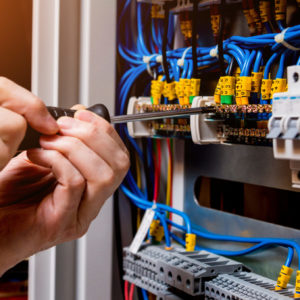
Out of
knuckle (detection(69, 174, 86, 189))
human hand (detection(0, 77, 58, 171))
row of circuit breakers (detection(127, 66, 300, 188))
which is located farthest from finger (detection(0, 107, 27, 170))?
row of circuit breakers (detection(127, 66, 300, 188))

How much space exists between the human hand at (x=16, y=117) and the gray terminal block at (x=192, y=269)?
474 mm

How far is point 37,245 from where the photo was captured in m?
0.81

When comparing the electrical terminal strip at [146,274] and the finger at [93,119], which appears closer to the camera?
the finger at [93,119]

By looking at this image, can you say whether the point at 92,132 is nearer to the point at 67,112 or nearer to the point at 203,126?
the point at 67,112

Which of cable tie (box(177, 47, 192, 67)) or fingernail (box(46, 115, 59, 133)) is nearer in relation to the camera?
fingernail (box(46, 115, 59, 133))

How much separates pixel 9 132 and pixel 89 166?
136 mm

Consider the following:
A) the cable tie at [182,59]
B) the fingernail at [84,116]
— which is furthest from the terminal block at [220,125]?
the fingernail at [84,116]

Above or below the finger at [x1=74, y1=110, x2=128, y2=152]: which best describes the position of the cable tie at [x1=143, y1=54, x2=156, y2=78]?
above

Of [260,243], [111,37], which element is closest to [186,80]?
[111,37]

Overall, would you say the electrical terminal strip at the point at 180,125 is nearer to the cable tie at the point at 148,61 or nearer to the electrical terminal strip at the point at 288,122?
the cable tie at the point at 148,61

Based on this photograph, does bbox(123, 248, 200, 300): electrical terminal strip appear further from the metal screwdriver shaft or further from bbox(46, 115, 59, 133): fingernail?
bbox(46, 115, 59, 133): fingernail

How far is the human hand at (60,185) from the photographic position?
0.70 meters

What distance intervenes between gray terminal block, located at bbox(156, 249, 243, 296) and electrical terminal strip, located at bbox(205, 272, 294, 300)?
2 centimetres

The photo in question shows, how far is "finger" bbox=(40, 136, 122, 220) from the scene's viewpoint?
691 millimetres
